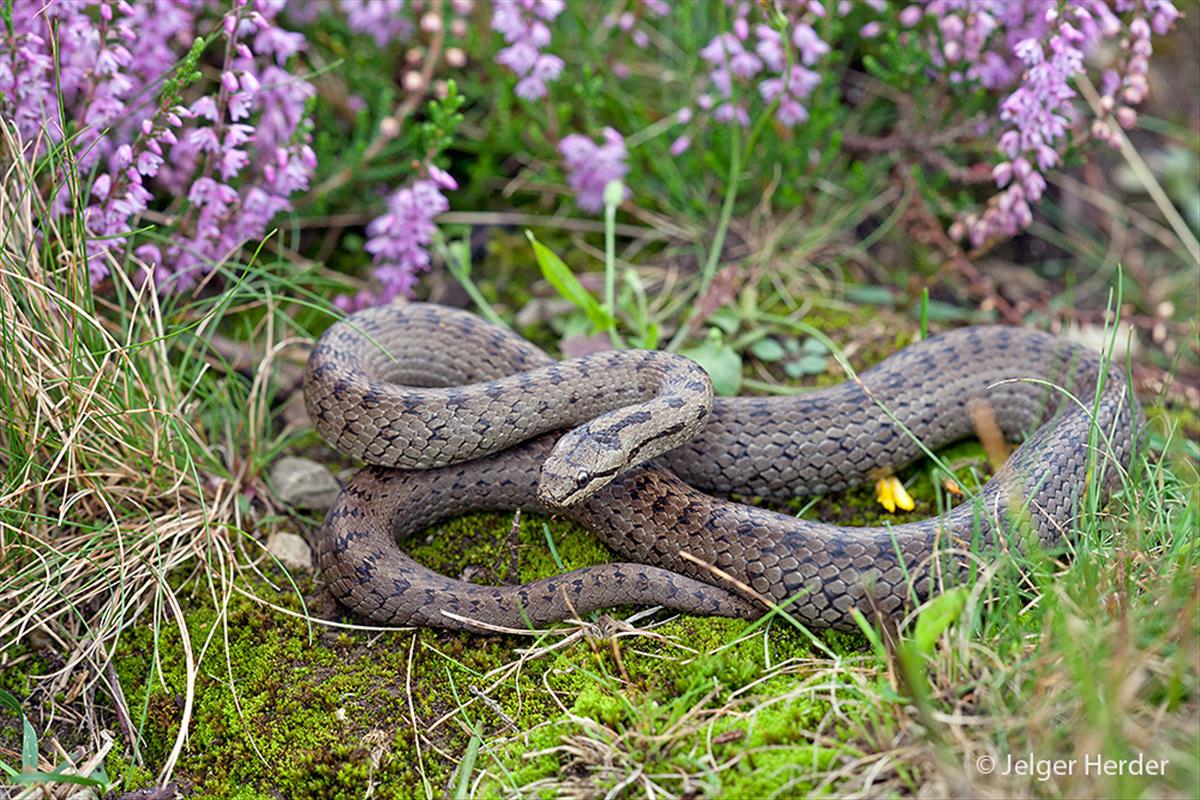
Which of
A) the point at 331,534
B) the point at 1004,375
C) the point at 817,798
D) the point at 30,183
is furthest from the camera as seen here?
the point at 1004,375

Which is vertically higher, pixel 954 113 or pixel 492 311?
pixel 954 113

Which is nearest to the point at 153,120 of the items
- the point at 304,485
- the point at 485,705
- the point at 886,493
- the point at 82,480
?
the point at 82,480

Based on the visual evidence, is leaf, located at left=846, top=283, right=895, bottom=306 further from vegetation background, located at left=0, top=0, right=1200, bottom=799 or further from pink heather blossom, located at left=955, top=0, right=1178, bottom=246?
pink heather blossom, located at left=955, top=0, right=1178, bottom=246

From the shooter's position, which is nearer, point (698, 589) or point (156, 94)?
point (698, 589)

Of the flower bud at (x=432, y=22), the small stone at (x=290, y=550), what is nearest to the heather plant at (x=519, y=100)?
the flower bud at (x=432, y=22)

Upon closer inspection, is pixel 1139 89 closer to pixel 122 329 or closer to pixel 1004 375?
pixel 1004 375

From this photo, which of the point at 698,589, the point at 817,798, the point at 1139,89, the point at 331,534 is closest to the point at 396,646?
the point at 331,534

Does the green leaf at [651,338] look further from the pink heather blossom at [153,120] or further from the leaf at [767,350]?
the pink heather blossom at [153,120]
